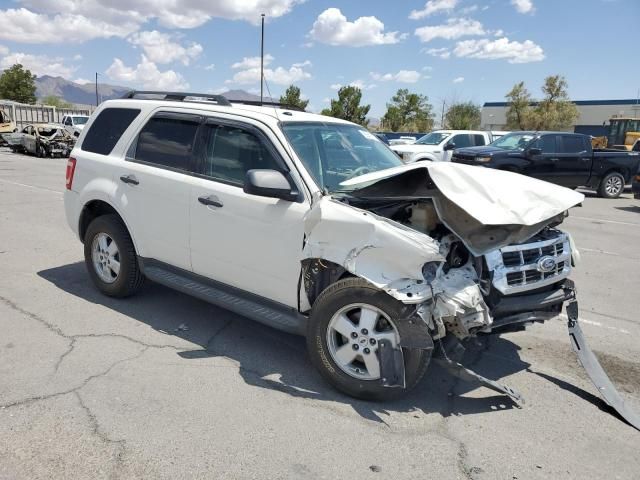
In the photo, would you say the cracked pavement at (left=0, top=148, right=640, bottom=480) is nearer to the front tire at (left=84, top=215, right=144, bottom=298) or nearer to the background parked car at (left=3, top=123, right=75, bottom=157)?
the front tire at (left=84, top=215, right=144, bottom=298)

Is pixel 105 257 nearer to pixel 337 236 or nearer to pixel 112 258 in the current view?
pixel 112 258

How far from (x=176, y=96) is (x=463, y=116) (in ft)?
228

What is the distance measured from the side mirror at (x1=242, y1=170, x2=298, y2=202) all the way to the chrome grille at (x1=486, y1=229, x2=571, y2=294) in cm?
142

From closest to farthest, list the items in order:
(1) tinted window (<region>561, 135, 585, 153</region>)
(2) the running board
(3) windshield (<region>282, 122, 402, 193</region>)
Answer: (2) the running board
(3) windshield (<region>282, 122, 402, 193</region>)
(1) tinted window (<region>561, 135, 585, 153</region>)

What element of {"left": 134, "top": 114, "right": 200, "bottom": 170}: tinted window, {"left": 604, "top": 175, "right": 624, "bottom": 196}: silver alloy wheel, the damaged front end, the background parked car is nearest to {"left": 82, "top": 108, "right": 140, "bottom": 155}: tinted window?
{"left": 134, "top": 114, "right": 200, "bottom": 170}: tinted window

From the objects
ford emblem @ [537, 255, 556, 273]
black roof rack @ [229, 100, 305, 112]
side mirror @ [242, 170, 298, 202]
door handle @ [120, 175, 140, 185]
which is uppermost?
black roof rack @ [229, 100, 305, 112]

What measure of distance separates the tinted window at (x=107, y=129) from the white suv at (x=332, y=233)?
160 mm

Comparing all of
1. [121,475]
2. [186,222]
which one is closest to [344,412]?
[121,475]

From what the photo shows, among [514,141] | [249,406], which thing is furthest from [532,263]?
[514,141]

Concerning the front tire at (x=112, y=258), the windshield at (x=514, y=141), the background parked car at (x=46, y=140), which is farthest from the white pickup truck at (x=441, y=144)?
the background parked car at (x=46, y=140)

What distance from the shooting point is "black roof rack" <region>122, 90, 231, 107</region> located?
4.65 meters

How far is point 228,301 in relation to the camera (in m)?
4.08

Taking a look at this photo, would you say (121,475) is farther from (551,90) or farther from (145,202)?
(551,90)

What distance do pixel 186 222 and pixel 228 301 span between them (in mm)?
761
